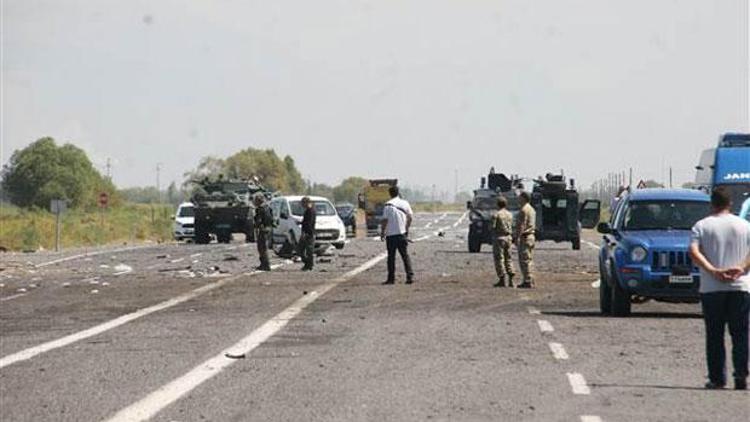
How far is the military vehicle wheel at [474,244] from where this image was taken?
1885 inches

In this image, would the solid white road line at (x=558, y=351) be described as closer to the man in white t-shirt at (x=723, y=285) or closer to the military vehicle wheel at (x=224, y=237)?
the man in white t-shirt at (x=723, y=285)

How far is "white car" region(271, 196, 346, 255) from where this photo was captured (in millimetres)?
44906

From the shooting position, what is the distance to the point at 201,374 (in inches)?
561

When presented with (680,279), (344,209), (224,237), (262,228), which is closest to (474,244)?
(262,228)

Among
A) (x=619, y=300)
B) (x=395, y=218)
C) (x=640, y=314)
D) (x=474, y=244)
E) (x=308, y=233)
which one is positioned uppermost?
(x=395, y=218)

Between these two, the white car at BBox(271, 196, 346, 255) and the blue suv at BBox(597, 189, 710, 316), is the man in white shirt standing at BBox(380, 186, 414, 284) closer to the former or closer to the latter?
the blue suv at BBox(597, 189, 710, 316)

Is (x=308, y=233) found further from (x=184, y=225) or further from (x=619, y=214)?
(x=184, y=225)

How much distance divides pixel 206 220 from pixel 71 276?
25467 mm

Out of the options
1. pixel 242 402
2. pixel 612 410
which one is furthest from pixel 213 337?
pixel 612 410

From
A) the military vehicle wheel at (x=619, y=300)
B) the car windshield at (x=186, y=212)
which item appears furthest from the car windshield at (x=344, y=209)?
the military vehicle wheel at (x=619, y=300)

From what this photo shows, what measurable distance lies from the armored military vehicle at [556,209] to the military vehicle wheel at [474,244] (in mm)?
2390

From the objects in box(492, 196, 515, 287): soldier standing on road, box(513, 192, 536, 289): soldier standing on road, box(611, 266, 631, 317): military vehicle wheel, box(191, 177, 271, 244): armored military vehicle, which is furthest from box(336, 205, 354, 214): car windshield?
box(611, 266, 631, 317): military vehicle wheel

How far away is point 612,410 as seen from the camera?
11703mm

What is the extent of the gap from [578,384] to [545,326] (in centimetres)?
638
